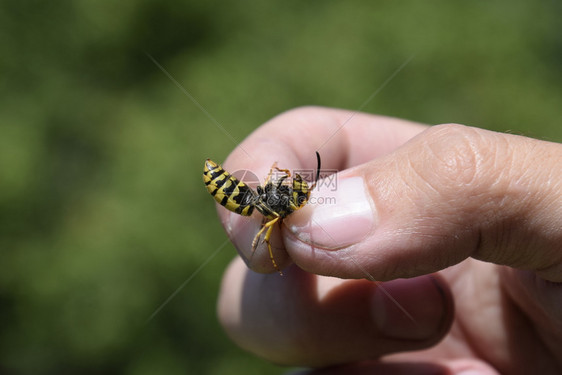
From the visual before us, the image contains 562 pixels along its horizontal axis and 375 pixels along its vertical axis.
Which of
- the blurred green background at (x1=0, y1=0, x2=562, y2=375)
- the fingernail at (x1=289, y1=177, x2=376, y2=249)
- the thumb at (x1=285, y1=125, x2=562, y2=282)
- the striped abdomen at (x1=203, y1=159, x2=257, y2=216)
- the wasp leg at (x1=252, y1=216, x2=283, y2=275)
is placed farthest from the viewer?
the blurred green background at (x1=0, y1=0, x2=562, y2=375)

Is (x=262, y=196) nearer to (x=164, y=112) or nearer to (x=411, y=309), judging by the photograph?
(x=411, y=309)

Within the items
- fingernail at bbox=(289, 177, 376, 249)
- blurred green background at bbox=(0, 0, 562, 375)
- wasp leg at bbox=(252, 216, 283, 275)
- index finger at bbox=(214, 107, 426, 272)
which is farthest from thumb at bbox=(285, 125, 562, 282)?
blurred green background at bbox=(0, 0, 562, 375)

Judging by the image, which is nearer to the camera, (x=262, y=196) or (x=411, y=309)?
(x=262, y=196)

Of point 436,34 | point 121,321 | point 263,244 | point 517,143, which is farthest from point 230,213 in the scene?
point 436,34

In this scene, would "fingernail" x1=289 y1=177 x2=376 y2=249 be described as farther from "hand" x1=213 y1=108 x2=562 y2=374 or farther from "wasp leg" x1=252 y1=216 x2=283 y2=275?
"wasp leg" x1=252 y1=216 x2=283 y2=275

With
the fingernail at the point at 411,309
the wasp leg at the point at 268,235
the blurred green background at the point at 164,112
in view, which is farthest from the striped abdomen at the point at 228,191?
the blurred green background at the point at 164,112

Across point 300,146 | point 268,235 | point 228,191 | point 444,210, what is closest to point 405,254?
point 444,210
